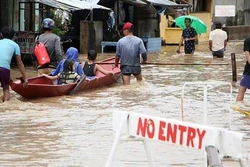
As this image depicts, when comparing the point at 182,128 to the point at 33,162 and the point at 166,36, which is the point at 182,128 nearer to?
the point at 33,162

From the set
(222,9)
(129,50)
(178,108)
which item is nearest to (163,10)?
(222,9)

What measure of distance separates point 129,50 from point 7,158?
6.56 m

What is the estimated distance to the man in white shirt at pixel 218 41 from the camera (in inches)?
889

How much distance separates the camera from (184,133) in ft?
15.5

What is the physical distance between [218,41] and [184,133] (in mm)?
18263

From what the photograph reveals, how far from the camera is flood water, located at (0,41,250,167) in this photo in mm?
8211

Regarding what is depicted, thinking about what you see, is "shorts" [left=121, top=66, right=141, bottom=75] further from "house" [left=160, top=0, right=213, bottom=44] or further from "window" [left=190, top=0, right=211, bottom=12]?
"window" [left=190, top=0, right=211, bottom=12]

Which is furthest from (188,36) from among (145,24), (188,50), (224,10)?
(224,10)

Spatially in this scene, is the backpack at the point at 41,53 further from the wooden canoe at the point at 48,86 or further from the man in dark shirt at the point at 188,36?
the man in dark shirt at the point at 188,36

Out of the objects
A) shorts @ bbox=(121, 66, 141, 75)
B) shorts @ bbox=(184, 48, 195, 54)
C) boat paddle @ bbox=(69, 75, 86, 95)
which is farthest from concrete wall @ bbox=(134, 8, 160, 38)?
boat paddle @ bbox=(69, 75, 86, 95)

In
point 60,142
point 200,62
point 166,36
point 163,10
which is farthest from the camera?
point 166,36

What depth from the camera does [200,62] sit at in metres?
22.5

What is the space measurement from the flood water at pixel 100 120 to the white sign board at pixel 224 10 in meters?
19.3

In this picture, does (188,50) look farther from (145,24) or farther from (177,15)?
(177,15)
